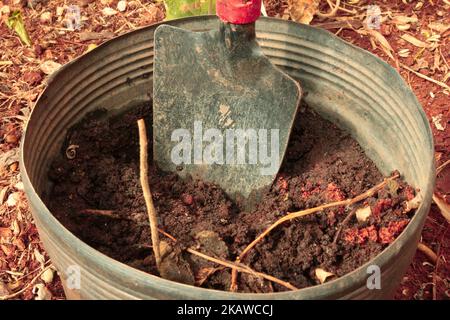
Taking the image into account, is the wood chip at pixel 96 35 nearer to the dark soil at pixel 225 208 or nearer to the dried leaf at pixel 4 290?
the dark soil at pixel 225 208

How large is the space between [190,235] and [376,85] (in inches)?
26.6

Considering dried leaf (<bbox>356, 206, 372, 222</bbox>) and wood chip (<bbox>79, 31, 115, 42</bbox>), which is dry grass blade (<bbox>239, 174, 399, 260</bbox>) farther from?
wood chip (<bbox>79, 31, 115, 42</bbox>)

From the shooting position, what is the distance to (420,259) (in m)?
1.92

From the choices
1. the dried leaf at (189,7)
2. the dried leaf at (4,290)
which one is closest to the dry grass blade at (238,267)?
the dried leaf at (4,290)

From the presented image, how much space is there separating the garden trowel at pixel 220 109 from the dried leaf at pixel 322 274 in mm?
362

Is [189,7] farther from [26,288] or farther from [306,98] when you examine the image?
[26,288]

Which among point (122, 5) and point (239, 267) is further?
point (122, 5)

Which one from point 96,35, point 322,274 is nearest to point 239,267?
point 322,274

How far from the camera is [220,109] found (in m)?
1.82

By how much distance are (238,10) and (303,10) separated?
104 cm

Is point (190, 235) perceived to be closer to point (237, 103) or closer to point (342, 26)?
point (237, 103)

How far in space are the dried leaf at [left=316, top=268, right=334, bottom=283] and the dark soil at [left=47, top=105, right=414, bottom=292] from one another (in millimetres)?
25

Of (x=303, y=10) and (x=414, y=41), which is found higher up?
(x=303, y=10)

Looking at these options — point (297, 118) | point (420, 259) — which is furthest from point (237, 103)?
point (420, 259)
